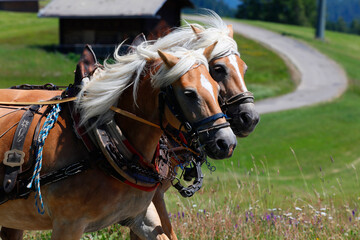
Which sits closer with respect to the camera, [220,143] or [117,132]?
[220,143]

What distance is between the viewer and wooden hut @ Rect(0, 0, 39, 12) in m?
77.4

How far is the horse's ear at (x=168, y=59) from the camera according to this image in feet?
12.6

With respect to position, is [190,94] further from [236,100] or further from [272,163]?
[272,163]

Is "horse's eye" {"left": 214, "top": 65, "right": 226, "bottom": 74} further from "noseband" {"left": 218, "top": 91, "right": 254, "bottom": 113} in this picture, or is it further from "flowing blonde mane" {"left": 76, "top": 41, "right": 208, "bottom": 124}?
"flowing blonde mane" {"left": 76, "top": 41, "right": 208, "bottom": 124}

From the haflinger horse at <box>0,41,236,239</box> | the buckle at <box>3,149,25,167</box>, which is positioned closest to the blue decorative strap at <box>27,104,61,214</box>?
the haflinger horse at <box>0,41,236,239</box>

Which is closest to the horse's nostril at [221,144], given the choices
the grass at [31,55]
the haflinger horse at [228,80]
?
the haflinger horse at [228,80]

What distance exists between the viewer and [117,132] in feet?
13.5

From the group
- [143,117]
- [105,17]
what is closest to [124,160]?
[143,117]

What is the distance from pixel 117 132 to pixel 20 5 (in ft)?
261

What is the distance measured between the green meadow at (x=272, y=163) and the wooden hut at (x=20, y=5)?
14.1 m

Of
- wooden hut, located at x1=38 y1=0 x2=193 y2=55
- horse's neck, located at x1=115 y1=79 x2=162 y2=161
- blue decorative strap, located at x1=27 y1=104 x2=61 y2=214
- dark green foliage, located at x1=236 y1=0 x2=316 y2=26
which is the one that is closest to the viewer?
blue decorative strap, located at x1=27 y1=104 x2=61 y2=214

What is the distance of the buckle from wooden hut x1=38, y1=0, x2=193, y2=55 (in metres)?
33.4

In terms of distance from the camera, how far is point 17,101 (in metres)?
4.66

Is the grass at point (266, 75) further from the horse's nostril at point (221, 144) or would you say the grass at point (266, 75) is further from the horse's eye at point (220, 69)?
the horse's nostril at point (221, 144)
